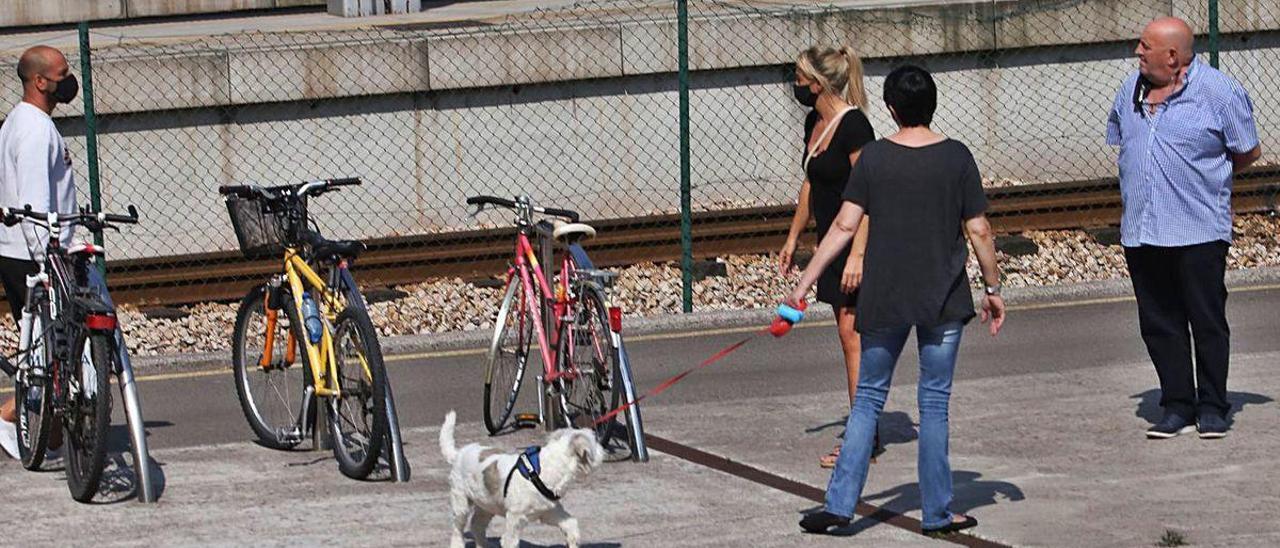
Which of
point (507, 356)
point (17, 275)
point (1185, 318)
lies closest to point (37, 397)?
point (17, 275)

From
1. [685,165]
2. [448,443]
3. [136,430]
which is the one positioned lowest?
[136,430]

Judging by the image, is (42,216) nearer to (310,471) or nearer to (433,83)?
(310,471)

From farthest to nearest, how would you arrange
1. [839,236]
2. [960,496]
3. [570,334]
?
1. [570,334]
2. [960,496]
3. [839,236]

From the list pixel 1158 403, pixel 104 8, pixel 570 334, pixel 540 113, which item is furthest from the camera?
pixel 104 8

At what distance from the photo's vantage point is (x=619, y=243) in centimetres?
1506

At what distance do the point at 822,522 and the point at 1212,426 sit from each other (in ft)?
7.51

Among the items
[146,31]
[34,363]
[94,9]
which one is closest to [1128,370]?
[34,363]

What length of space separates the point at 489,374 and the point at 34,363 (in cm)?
187

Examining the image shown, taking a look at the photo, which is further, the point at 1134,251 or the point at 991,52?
the point at 991,52

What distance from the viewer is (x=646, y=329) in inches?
513

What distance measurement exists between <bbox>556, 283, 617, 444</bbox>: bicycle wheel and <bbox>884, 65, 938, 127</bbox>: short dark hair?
1.86 meters

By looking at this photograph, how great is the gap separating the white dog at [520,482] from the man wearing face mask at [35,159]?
7.95 feet

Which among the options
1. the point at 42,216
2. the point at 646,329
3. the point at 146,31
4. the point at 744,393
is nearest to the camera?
the point at 42,216

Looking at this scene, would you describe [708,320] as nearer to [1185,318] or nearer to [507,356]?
[507,356]
